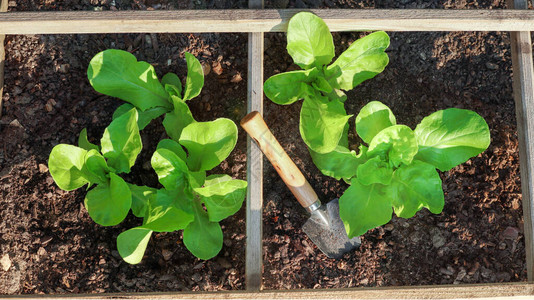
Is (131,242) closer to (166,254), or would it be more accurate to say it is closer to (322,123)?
(166,254)

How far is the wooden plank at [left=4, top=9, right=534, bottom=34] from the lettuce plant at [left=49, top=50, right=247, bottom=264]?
0.43 ft

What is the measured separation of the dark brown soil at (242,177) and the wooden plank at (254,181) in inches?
5.5

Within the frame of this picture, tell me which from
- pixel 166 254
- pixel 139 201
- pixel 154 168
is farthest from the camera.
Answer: pixel 166 254

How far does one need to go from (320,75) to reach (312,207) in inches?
18.4

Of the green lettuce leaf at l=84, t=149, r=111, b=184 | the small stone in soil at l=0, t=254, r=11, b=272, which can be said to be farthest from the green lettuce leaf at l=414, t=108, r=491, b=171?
the small stone in soil at l=0, t=254, r=11, b=272

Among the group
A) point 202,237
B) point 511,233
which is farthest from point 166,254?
point 511,233

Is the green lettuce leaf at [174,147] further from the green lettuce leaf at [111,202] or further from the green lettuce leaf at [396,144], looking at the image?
the green lettuce leaf at [396,144]

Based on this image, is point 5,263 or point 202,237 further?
point 5,263

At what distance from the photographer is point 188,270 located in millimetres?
1675

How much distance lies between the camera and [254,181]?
5.12ft

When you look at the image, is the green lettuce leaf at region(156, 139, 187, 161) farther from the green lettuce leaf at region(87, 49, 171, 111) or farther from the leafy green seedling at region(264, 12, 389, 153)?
the leafy green seedling at region(264, 12, 389, 153)

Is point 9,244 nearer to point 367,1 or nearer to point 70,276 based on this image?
point 70,276

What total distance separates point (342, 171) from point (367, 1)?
2.28 ft

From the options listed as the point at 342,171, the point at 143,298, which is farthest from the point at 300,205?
the point at 143,298
